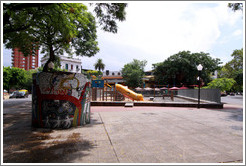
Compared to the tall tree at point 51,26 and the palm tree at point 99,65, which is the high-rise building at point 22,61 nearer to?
the palm tree at point 99,65

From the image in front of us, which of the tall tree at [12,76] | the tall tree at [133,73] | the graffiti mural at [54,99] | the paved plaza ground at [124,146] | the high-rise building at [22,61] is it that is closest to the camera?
the paved plaza ground at [124,146]

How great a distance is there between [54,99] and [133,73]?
152 feet

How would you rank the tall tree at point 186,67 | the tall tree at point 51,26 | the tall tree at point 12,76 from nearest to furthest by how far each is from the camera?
the tall tree at point 51,26
the tall tree at point 12,76
the tall tree at point 186,67

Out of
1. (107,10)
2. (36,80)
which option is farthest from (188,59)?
(36,80)

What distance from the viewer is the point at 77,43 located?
19734 millimetres

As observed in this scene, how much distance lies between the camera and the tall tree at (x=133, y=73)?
52794 millimetres

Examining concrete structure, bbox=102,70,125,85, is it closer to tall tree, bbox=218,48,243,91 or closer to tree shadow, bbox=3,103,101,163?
tall tree, bbox=218,48,243,91

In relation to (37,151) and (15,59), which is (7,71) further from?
(15,59)

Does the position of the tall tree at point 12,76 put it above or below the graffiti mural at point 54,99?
above

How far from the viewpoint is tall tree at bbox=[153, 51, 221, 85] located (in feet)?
147

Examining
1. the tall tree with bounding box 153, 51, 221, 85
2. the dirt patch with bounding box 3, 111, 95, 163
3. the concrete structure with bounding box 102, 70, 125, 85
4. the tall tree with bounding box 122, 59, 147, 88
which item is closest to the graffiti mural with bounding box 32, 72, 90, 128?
the dirt patch with bounding box 3, 111, 95, 163

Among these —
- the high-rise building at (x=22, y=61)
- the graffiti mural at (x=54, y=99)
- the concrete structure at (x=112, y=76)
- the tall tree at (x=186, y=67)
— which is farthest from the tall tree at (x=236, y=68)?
the high-rise building at (x=22, y=61)

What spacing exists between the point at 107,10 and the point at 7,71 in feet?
129

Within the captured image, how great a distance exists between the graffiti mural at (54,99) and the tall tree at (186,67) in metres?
41.8
